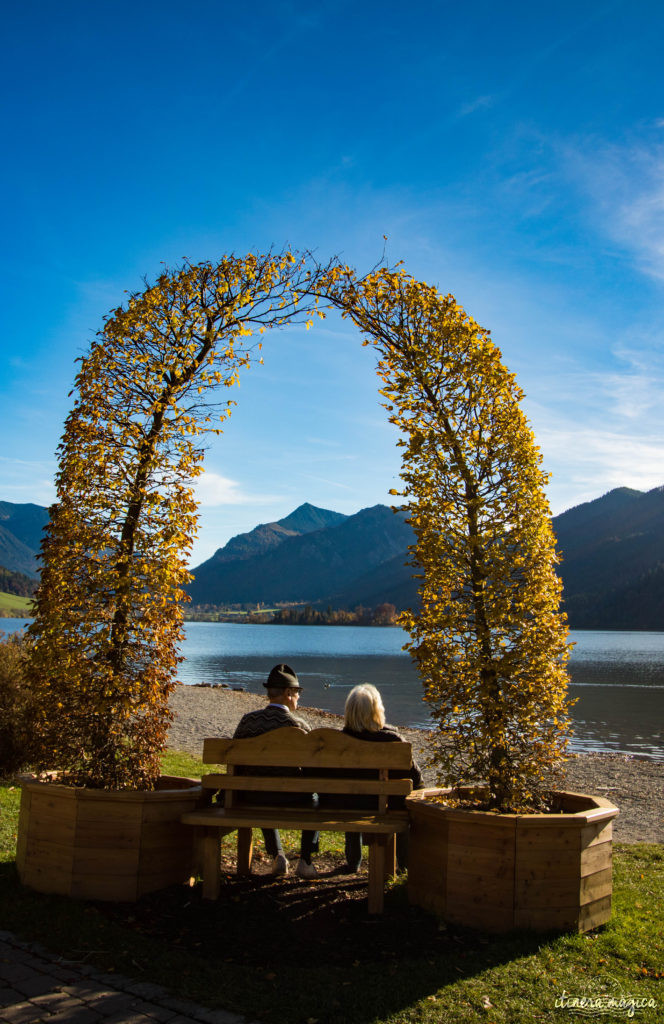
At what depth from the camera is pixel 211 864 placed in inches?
216

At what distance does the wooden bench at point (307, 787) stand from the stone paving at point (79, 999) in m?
1.34

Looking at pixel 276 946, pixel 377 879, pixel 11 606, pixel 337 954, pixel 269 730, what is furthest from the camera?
pixel 11 606

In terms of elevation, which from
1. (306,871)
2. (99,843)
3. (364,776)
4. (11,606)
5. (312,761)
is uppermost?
(312,761)

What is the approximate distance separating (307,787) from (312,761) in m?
0.20

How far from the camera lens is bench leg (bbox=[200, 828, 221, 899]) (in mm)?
5477

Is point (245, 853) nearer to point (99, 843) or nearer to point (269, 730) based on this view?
point (269, 730)

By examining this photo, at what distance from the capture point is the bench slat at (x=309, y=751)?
550 cm

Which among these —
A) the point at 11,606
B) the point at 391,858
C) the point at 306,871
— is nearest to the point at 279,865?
the point at 306,871

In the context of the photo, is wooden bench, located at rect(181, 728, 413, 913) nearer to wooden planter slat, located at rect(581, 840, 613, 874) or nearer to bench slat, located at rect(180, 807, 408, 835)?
bench slat, located at rect(180, 807, 408, 835)

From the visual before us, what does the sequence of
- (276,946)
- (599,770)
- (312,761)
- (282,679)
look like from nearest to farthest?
(276,946)
(312,761)
(282,679)
(599,770)

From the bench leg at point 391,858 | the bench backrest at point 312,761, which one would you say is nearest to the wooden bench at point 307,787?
the bench backrest at point 312,761

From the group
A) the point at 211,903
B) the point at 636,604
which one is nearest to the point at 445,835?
the point at 211,903

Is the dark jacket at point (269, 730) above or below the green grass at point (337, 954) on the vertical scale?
above

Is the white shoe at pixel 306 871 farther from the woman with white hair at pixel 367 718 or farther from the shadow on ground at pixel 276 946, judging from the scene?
the woman with white hair at pixel 367 718
